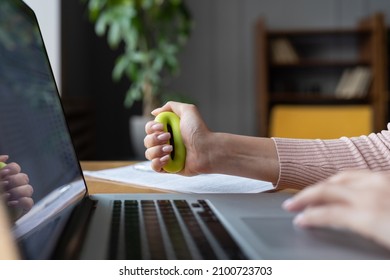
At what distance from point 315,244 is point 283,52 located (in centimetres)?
314

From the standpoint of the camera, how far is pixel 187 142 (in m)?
0.57

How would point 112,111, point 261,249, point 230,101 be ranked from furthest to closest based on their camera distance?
point 230,101
point 112,111
point 261,249

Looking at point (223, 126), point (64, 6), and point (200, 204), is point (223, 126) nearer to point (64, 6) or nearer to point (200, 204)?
point (64, 6)

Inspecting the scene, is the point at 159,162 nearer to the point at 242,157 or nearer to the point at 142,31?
the point at 242,157

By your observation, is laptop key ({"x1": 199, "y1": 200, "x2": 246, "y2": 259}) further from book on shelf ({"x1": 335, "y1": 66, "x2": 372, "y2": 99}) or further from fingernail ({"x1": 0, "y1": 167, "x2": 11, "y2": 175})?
book on shelf ({"x1": 335, "y1": 66, "x2": 372, "y2": 99})

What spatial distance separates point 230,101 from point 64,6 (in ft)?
Result: 4.93

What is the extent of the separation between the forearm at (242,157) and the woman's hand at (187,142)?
0.04 feet

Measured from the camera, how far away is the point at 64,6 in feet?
8.31

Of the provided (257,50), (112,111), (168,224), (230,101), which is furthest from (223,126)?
(168,224)

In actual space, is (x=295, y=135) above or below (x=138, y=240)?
below

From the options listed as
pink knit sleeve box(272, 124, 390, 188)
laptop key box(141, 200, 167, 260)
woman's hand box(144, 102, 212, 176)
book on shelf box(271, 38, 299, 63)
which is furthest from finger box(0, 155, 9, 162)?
book on shelf box(271, 38, 299, 63)

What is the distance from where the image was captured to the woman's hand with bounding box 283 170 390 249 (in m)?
0.29

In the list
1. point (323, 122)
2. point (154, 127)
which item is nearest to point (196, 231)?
point (154, 127)

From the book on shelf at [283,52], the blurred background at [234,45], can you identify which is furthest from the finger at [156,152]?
the book on shelf at [283,52]
